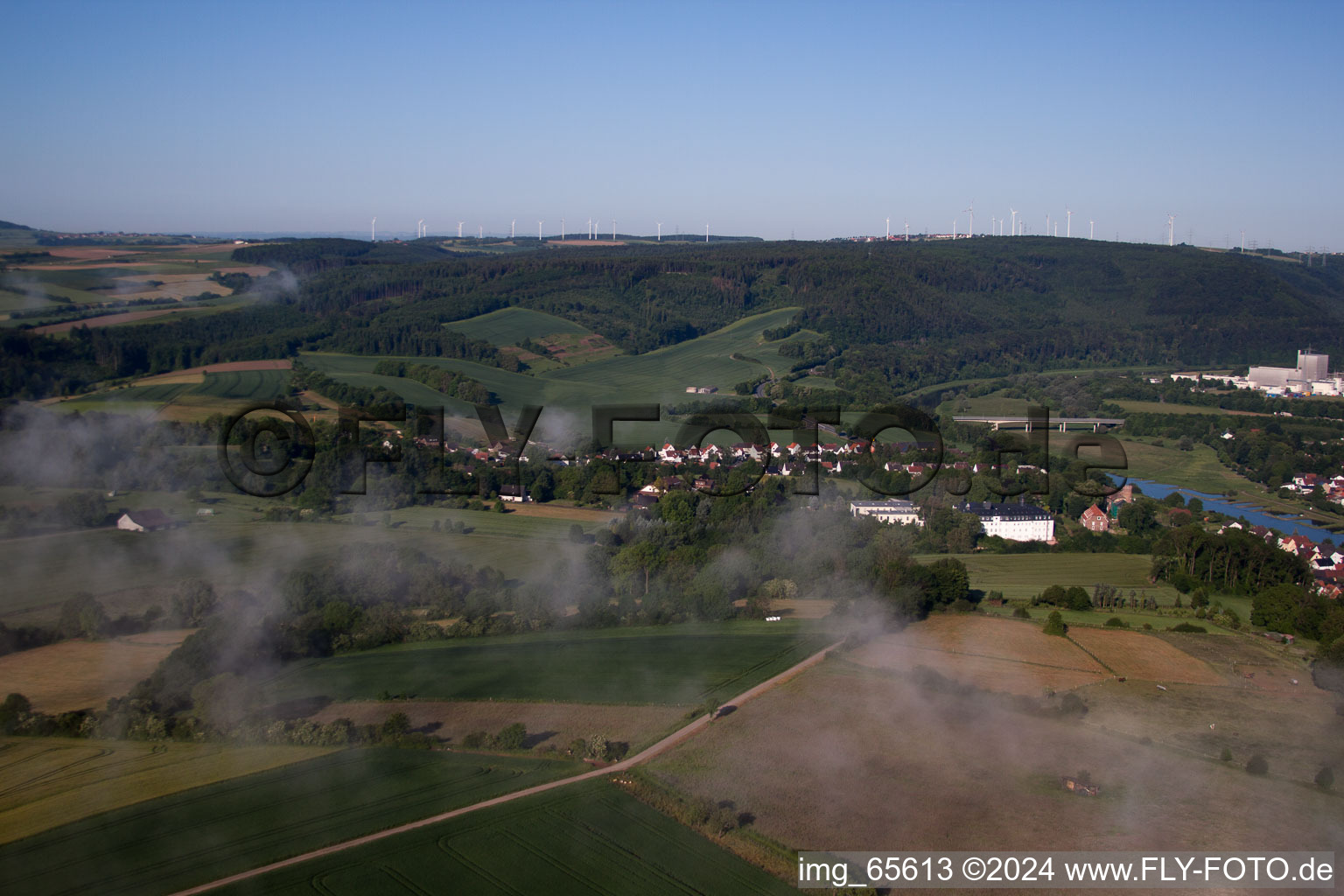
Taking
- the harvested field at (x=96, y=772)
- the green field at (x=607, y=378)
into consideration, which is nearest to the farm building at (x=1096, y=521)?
the green field at (x=607, y=378)

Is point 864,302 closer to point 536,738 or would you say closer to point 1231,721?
point 1231,721

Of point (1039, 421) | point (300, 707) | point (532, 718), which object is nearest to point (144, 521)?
point (300, 707)

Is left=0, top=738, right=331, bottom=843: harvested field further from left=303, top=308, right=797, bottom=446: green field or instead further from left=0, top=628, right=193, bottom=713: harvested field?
left=303, top=308, right=797, bottom=446: green field

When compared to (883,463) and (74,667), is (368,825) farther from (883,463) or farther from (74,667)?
(883,463)

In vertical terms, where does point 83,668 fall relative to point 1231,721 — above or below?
below

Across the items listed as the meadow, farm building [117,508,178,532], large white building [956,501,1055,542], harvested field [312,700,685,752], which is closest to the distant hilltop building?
large white building [956,501,1055,542]

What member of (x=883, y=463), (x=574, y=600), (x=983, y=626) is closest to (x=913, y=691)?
(x=983, y=626)
